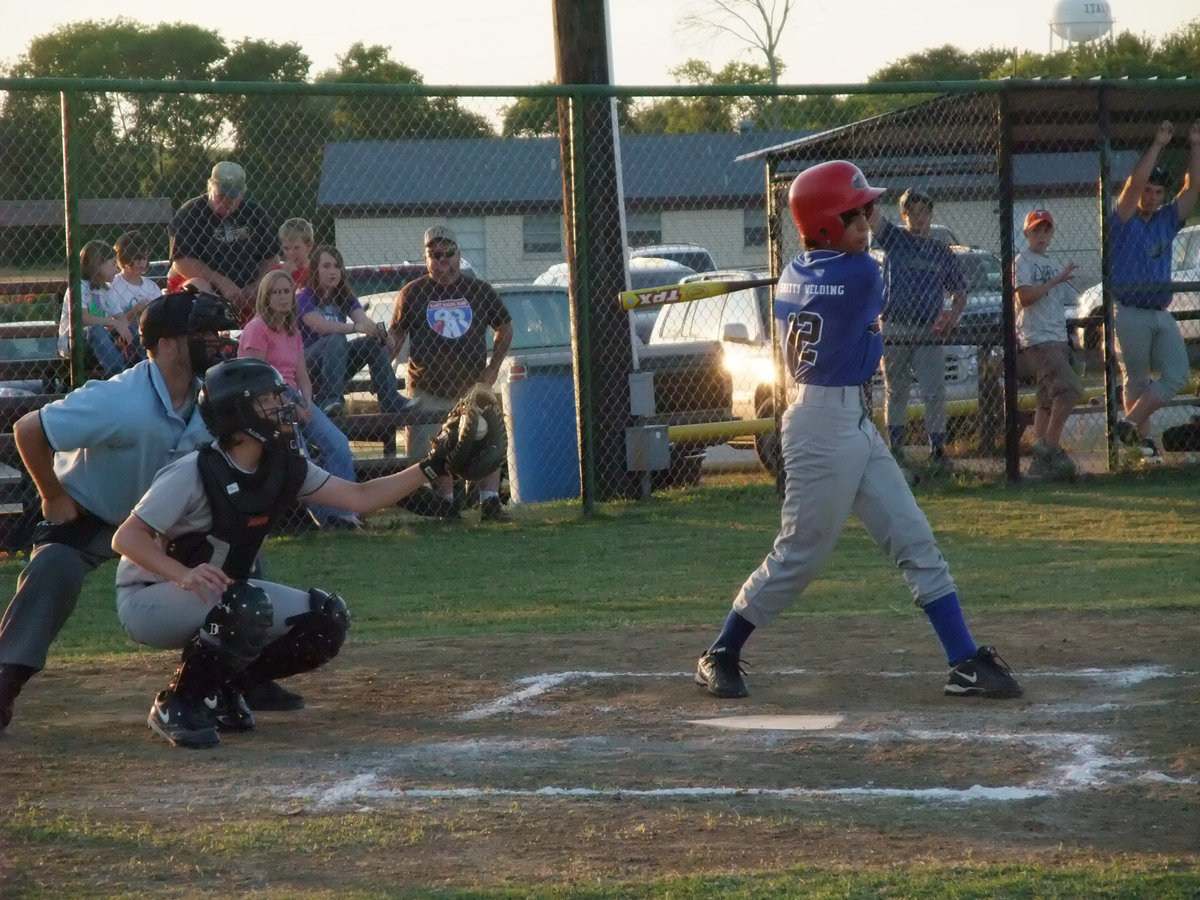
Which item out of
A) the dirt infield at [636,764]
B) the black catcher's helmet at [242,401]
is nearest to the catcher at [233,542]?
the black catcher's helmet at [242,401]

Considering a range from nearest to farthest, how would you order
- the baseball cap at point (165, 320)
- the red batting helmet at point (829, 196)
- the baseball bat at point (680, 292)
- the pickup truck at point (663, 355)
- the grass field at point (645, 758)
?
the grass field at point (645, 758) < the baseball cap at point (165, 320) < the red batting helmet at point (829, 196) < the baseball bat at point (680, 292) < the pickup truck at point (663, 355)

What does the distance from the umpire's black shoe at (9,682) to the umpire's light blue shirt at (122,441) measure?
1.83ft

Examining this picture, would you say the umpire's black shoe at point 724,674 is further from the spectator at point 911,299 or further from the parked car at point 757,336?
the parked car at point 757,336

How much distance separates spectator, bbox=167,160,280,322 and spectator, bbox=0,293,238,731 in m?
4.29

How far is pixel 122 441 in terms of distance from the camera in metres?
5.23

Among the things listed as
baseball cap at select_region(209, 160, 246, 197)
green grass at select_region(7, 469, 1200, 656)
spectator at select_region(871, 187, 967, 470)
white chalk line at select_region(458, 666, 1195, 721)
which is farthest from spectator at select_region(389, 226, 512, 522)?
white chalk line at select_region(458, 666, 1195, 721)

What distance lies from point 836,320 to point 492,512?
555cm

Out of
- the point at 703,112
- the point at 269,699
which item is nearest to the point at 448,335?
the point at 269,699

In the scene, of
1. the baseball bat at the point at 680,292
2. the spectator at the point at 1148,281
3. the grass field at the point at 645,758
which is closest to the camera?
the grass field at the point at 645,758

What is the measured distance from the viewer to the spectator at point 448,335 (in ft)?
34.8

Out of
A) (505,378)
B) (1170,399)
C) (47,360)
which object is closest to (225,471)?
(47,360)

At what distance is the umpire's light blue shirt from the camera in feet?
16.9

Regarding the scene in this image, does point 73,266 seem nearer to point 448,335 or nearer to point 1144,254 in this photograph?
point 448,335

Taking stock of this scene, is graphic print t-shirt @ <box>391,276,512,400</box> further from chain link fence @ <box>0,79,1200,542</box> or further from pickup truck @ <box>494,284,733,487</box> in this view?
pickup truck @ <box>494,284,733,487</box>
